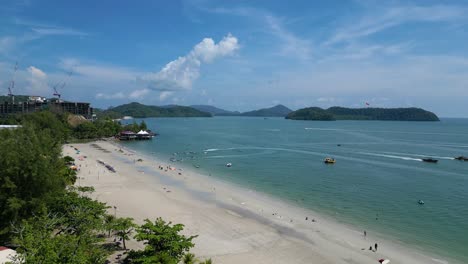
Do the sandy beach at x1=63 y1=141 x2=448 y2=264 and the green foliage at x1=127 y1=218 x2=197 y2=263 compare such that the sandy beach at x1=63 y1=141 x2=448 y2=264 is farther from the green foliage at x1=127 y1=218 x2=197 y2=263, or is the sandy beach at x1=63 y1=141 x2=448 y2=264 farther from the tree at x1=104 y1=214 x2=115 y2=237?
the green foliage at x1=127 y1=218 x2=197 y2=263

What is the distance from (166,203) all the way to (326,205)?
2272 cm

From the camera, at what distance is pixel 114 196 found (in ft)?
160

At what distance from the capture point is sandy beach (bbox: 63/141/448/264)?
3017 cm

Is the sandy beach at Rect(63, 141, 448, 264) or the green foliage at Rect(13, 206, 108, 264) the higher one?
the green foliage at Rect(13, 206, 108, 264)

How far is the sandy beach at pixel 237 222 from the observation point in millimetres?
30172

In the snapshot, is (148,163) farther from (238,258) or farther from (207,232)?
(238,258)

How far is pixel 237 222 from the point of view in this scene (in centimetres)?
3853

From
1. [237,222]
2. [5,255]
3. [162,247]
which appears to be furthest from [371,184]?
[5,255]

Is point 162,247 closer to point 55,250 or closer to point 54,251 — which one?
point 55,250

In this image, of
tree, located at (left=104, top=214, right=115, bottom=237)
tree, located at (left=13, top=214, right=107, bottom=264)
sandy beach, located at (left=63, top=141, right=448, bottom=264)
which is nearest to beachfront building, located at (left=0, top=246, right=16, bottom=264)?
tree, located at (left=13, top=214, right=107, bottom=264)

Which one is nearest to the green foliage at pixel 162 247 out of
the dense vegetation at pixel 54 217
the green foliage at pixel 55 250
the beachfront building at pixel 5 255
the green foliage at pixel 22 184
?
the dense vegetation at pixel 54 217

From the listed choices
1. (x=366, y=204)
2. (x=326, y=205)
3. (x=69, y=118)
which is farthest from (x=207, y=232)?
(x=69, y=118)

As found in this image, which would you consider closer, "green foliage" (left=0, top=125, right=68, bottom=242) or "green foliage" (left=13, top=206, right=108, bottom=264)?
"green foliage" (left=13, top=206, right=108, bottom=264)

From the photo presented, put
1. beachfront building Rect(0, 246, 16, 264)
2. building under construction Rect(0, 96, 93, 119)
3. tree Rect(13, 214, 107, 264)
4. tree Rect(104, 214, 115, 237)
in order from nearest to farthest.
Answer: tree Rect(13, 214, 107, 264) < beachfront building Rect(0, 246, 16, 264) < tree Rect(104, 214, 115, 237) < building under construction Rect(0, 96, 93, 119)
